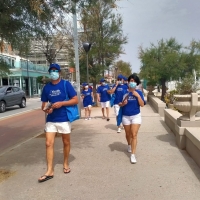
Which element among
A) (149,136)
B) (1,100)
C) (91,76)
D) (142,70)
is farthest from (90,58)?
(149,136)

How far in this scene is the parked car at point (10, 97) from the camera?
53.0 ft

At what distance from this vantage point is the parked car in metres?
16.2

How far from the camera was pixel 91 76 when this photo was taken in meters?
16.1

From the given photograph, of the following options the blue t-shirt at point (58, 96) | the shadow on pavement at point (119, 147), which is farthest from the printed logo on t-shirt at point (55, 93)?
the shadow on pavement at point (119, 147)

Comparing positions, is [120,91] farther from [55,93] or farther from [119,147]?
[55,93]

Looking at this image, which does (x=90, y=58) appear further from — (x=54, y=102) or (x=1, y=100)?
→ (x=54, y=102)

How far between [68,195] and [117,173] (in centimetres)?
103

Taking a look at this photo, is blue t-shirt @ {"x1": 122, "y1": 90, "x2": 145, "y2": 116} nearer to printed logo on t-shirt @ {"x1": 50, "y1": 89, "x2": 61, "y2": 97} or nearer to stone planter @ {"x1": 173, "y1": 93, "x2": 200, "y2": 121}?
stone planter @ {"x1": 173, "y1": 93, "x2": 200, "y2": 121}

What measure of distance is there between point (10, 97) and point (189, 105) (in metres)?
14.2

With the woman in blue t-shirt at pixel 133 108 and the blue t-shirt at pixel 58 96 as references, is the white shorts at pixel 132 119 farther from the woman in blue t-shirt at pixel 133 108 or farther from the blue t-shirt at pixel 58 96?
the blue t-shirt at pixel 58 96

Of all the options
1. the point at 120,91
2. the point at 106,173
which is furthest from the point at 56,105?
the point at 120,91

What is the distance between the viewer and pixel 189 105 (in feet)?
17.1

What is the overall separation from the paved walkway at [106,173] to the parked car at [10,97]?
1060 centimetres

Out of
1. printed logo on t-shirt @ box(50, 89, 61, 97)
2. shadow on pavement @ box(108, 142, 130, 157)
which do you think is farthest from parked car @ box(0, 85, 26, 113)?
printed logo on t-shirt @ box(50, 89, 61, 97)
